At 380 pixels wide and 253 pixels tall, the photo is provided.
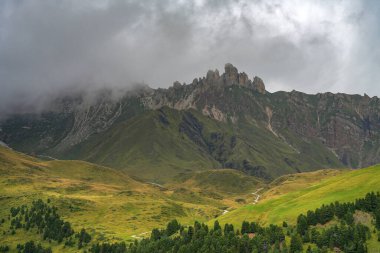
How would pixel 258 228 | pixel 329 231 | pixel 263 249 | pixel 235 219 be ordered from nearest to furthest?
pixel 329 231 → pixel 263 249 → pixel 258 228 → pixel 235 219

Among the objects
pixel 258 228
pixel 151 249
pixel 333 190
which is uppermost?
pixel 333 190

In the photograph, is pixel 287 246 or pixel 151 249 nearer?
pixel 287 246

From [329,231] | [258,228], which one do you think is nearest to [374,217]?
[329,231]

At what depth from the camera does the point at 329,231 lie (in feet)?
424

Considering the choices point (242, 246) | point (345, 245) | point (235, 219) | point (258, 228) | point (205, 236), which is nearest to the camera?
point (345, 245)

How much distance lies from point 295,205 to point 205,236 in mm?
43461

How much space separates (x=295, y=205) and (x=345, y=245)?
63461 mm

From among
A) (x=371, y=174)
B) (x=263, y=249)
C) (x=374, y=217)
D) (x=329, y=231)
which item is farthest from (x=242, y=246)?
(x=371, y=174)

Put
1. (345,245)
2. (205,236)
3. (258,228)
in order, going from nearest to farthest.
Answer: (345,245) < (258,228) < (205,236)

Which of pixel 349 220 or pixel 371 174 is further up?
pixel 371 174

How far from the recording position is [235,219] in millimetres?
196125

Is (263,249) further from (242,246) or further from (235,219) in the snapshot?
(235,219)

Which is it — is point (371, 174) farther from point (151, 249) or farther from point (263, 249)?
point (151, 249)

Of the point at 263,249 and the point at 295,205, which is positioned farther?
the point at 295,205
